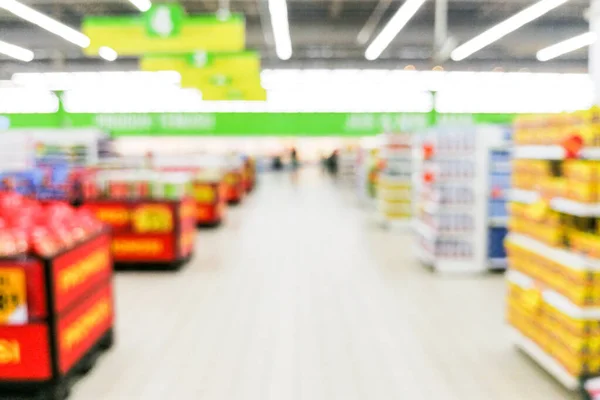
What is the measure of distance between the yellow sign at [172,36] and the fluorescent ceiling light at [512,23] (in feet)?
18.0

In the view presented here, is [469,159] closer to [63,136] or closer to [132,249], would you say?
[132,249]

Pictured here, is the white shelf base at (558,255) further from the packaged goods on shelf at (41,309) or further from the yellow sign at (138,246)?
the yellow sign at (138,246)

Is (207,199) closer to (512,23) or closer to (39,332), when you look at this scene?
(512,23)

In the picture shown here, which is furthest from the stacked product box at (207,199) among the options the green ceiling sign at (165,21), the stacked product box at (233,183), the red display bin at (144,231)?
the green ceiling sign at (165,21)

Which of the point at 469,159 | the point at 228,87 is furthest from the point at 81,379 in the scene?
the point at 228,87

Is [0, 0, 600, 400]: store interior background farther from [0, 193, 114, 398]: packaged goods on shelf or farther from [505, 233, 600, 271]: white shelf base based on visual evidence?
[0, 193, 114, 398]: packaged goods on shelf

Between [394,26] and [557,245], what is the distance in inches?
380

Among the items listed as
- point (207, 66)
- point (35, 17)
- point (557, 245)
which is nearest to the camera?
point (557, 245)

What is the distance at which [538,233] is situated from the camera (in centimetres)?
438

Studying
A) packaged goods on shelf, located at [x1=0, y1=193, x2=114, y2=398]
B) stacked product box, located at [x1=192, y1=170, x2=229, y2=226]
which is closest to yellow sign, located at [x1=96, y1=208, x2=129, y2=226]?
packaged goods on shelf, located at [x1=0, y1=193, x2=114, y2=398]

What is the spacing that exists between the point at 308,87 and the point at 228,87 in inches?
378

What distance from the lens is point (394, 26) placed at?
41.9ft

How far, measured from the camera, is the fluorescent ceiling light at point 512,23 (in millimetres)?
9820

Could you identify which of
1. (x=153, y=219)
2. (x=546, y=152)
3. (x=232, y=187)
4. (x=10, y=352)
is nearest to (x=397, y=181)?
(x=153, y=219)
